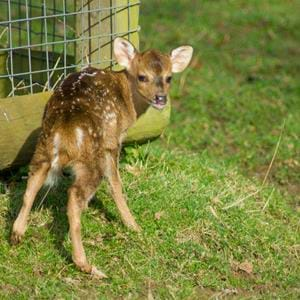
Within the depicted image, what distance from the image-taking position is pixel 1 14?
1186 cm

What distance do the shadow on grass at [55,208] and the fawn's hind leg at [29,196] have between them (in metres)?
0.20

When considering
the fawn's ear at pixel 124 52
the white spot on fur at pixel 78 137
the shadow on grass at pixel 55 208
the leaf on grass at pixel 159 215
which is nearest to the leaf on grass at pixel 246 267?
the leaf on grass at pixel 159 215

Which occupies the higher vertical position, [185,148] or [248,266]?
[248,266]

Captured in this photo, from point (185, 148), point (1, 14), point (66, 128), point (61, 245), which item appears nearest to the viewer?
point (66, 128)

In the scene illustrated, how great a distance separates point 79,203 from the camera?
5.30 meters

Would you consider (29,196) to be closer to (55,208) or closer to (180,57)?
(55,208)

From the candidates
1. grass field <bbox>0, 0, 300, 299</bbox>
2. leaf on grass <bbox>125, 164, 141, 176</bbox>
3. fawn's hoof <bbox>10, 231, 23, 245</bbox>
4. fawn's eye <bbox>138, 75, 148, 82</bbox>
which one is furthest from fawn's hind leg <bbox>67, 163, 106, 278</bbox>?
leaf on grass <bbox>125, 164, 141, 176</bbox>

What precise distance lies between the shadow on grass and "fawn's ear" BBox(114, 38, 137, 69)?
2.92ft

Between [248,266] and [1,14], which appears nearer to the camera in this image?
[248,266]

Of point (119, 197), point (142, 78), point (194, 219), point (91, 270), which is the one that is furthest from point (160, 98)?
point (91, 270)

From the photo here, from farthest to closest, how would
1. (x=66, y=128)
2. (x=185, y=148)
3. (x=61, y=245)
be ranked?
1. (x=185, y=148)
2. (x=61, y=245)
3. (x=66, y=128)

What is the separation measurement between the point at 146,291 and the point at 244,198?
1473 millimetres

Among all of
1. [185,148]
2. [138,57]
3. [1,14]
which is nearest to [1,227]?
[138,57]

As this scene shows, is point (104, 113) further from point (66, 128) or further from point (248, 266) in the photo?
point (248, 266)
